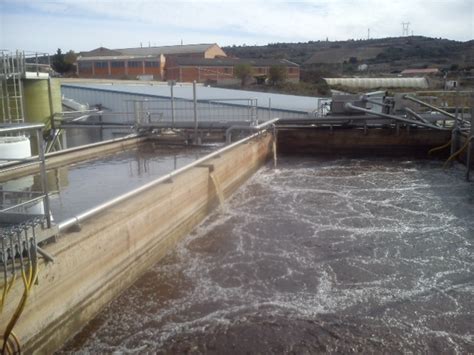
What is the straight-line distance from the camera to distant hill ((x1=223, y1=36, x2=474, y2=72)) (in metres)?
82.1

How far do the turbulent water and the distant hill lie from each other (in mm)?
59105

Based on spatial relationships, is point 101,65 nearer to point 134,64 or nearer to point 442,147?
point 134,64

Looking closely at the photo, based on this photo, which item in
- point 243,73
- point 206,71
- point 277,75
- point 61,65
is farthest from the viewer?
point 61,65

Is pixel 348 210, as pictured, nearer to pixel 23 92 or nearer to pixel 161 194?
pixel 161 194

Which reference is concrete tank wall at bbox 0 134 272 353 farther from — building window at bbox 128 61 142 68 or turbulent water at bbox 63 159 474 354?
building window at bbox 128 61 142 68

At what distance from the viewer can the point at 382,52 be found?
10550cm

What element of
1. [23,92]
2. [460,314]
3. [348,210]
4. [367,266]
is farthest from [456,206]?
[23,92]

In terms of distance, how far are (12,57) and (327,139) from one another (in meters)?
10.8

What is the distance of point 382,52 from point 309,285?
108 m

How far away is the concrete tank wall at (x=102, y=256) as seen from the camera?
14.8 ft

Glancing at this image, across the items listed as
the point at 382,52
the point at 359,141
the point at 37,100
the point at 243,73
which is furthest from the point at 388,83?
the point at 382,52

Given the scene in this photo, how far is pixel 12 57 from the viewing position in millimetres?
15211

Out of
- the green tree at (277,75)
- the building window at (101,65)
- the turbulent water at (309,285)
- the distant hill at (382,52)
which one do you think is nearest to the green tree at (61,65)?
the building window at (101,65)

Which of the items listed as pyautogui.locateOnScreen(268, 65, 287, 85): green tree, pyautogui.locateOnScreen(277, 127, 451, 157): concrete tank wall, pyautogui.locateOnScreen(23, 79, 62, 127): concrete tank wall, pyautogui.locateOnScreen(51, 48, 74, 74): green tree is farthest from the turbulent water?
pyautogui.locateOnScreen(51, 48, 74, 74): green tree
